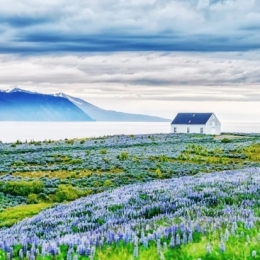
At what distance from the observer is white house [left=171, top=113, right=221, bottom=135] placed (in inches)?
4678

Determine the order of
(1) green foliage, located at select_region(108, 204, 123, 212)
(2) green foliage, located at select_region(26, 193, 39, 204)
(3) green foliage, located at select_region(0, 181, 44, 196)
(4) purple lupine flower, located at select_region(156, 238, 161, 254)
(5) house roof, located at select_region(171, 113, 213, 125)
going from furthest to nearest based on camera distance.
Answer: (5) house roof, located at select_region(171, 113, 213, 125) < (3) green foliage, located at select_region(0, 181, 44, 196) < (2) green foliage, located at select_region(26, 193, 39, 204) < (1) green foliage, located at select_region(108, 204, 123, 212) < (4) purple lupine flower, located at select_region(156, 238, 161, 254)

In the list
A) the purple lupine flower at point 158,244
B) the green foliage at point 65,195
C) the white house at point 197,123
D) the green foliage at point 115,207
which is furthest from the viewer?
the white house at point 197,123

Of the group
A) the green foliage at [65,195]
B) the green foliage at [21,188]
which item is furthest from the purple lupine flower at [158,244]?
the green foliage at [21,188]

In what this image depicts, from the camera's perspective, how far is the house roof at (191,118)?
11906 centimetres

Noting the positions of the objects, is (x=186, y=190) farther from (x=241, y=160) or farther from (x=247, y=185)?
(x=241, y=160)

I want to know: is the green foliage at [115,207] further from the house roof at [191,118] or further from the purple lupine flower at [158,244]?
the house roof at [191,118]

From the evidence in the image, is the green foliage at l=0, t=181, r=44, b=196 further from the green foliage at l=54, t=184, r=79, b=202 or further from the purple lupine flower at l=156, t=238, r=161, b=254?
the purple lupine flower at l=156, t=238, r=161, b=254

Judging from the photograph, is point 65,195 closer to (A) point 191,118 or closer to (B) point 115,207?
(B) point 115,207

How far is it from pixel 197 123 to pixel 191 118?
2.56 metres

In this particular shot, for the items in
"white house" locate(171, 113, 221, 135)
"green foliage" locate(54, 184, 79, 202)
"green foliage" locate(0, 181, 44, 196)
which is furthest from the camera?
"white house" locate(171, 113, 221, 135)

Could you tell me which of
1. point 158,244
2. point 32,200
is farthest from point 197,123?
point 158,244

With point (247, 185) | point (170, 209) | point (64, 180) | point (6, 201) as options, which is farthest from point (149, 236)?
point (64, 180)

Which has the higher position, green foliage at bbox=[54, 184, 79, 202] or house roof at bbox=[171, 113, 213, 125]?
house roof at bbox=[171, 113, 213, 125]

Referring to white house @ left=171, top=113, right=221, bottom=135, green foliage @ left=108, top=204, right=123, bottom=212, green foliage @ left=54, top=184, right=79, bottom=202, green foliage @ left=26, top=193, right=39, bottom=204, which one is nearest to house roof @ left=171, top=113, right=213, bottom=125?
white house @ left=171, top=113, right=221, bottom=135
